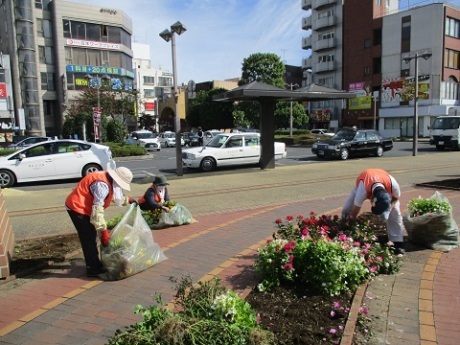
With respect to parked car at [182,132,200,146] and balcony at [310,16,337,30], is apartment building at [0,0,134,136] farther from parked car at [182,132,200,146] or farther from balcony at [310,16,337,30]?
balcony at [310,16,337,30]

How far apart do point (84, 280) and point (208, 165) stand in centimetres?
1263

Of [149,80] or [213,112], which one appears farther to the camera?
[149,80]

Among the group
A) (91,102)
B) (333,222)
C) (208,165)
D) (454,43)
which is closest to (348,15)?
(454,43)

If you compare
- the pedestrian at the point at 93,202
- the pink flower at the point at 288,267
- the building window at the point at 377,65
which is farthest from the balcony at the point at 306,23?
the pink flower at the point at 288,267

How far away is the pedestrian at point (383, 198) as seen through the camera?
475 cm

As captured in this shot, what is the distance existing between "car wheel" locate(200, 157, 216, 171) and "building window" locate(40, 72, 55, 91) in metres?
40.9

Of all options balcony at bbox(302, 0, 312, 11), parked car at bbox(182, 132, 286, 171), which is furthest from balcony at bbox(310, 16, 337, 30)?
parked car at bbox(182, 132, 286, 171)

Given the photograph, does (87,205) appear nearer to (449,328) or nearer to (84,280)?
(84,280)

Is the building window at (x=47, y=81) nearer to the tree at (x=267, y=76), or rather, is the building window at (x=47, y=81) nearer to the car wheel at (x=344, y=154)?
the tree at (x=267, y=76)

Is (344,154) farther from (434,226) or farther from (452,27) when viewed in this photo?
(452,27)

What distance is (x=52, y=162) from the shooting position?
14.7m

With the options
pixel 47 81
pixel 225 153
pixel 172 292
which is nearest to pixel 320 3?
pixel 47 81

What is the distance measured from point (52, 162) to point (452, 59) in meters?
49.8

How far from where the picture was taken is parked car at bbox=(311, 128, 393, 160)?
21469 mm
